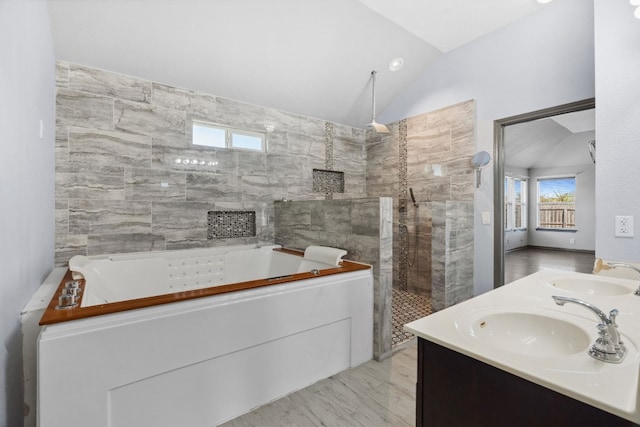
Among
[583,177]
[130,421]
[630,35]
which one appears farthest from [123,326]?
[583,177]

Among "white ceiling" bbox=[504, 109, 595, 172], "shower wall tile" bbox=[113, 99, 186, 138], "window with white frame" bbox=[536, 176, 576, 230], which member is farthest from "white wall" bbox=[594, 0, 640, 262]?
"window with white frame" bbox=[536, 176, 576, 230]

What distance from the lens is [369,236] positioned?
7.48 ft

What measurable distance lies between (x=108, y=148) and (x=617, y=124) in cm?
366

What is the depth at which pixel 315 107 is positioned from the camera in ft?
12.2

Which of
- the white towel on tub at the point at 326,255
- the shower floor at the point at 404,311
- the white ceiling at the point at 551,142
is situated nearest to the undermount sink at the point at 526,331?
the white towel on tub at the point at 326,255

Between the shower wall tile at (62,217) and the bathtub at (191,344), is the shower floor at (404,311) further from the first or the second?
the shower wall tile at (62,217)

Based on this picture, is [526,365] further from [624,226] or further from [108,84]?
[108,84]

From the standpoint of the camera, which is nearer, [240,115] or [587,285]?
[587,285]

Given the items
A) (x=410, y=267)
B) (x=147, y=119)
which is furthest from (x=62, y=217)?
(x=410, y=267)

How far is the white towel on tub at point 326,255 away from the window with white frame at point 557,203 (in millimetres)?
5835

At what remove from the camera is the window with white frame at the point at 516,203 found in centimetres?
638

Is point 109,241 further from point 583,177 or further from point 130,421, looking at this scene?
point 583,177

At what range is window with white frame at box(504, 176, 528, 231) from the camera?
638 cm

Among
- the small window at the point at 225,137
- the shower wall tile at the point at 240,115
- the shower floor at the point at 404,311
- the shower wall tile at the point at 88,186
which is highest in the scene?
the shower wall tile at the point at 240,115
